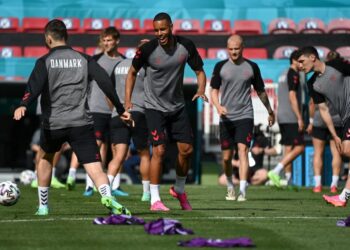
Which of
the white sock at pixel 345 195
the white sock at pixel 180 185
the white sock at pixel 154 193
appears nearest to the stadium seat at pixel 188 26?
the white sock at pixel 345 195

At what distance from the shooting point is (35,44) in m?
25.1

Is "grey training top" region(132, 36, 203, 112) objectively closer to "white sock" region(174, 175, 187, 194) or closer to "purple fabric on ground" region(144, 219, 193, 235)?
"white sock" region(174, 175, 187, 194)

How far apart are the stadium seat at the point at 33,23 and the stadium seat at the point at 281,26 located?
5917 millimetres

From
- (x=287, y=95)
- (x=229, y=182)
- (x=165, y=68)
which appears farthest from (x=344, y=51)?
(x=165, y=68)

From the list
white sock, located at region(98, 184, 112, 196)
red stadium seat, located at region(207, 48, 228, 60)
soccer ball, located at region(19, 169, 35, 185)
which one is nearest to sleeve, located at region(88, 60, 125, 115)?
white sock, located at region(98, 184, 112, 196)

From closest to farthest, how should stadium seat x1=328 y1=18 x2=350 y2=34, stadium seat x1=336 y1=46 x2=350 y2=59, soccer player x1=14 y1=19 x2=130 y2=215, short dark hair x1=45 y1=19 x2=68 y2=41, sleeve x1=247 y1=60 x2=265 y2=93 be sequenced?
soccer player x1=14 y1=19 x2=130 y2=215 < short dark hair x1=45 y1=19 x2=68 y2=41 < sleeve x1=247 y1=60 x2=265 y2=93 < stadium seat x1=336 y1=46 x2=350 y2=59 < stadium seat x1=328 y1=18 x2=350 y2=34

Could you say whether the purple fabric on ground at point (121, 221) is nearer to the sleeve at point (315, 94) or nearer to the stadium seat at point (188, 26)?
the sleeve at point (315, 94)

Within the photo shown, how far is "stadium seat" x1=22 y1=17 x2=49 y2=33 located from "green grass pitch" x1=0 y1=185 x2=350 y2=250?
522 inches

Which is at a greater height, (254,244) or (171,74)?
(171,74)

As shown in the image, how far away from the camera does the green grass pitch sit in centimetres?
757

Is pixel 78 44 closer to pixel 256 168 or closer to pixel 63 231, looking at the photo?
pixel 256 168

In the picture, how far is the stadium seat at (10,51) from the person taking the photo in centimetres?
2491

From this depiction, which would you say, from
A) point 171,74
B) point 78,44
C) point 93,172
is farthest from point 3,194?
point 78,44

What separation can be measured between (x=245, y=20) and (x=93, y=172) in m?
17.4
